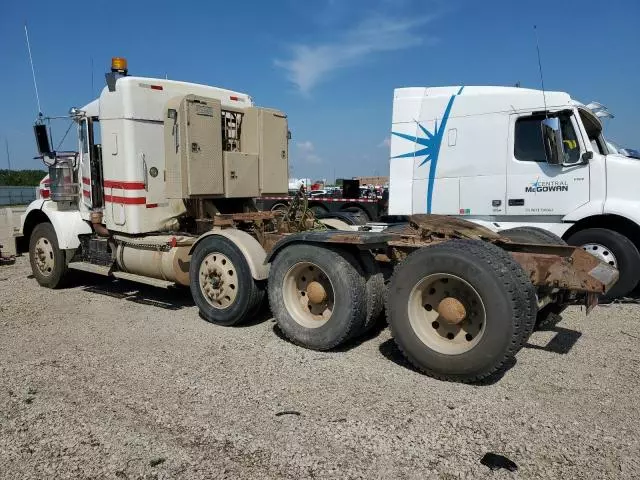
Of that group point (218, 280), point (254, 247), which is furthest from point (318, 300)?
point (218, 280)

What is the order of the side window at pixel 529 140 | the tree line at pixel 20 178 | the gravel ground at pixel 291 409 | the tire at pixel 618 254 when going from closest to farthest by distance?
the gravel ground at pixel 291 409 → the tire at pixel 618 254 → the side window at pixel 529 140 → the tree line at pixel 20 178

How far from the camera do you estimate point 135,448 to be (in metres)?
3.12

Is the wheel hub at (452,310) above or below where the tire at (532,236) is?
below

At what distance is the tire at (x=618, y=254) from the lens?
264 inches

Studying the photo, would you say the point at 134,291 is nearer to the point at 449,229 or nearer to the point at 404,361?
the point at 404,361

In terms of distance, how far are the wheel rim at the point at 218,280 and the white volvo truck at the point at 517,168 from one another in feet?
12.6

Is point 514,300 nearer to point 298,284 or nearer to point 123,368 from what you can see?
point 298,284

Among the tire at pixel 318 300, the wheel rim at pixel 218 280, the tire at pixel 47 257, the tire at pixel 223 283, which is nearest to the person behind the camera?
the tire at pixel 318 300

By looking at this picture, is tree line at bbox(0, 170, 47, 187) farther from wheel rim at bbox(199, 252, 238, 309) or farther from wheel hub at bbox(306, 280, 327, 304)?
wheel hub at bbox(306, 280, 327, 304)

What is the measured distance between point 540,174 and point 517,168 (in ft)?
1.13

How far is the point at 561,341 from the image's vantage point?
527 centimetres

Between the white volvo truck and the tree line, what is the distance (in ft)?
191

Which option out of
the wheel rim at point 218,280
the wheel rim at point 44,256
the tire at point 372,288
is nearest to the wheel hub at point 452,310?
the tire at point 372,288

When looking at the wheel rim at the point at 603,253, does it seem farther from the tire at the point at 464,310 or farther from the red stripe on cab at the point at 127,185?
the red stripe on cab at the point at 127,185
